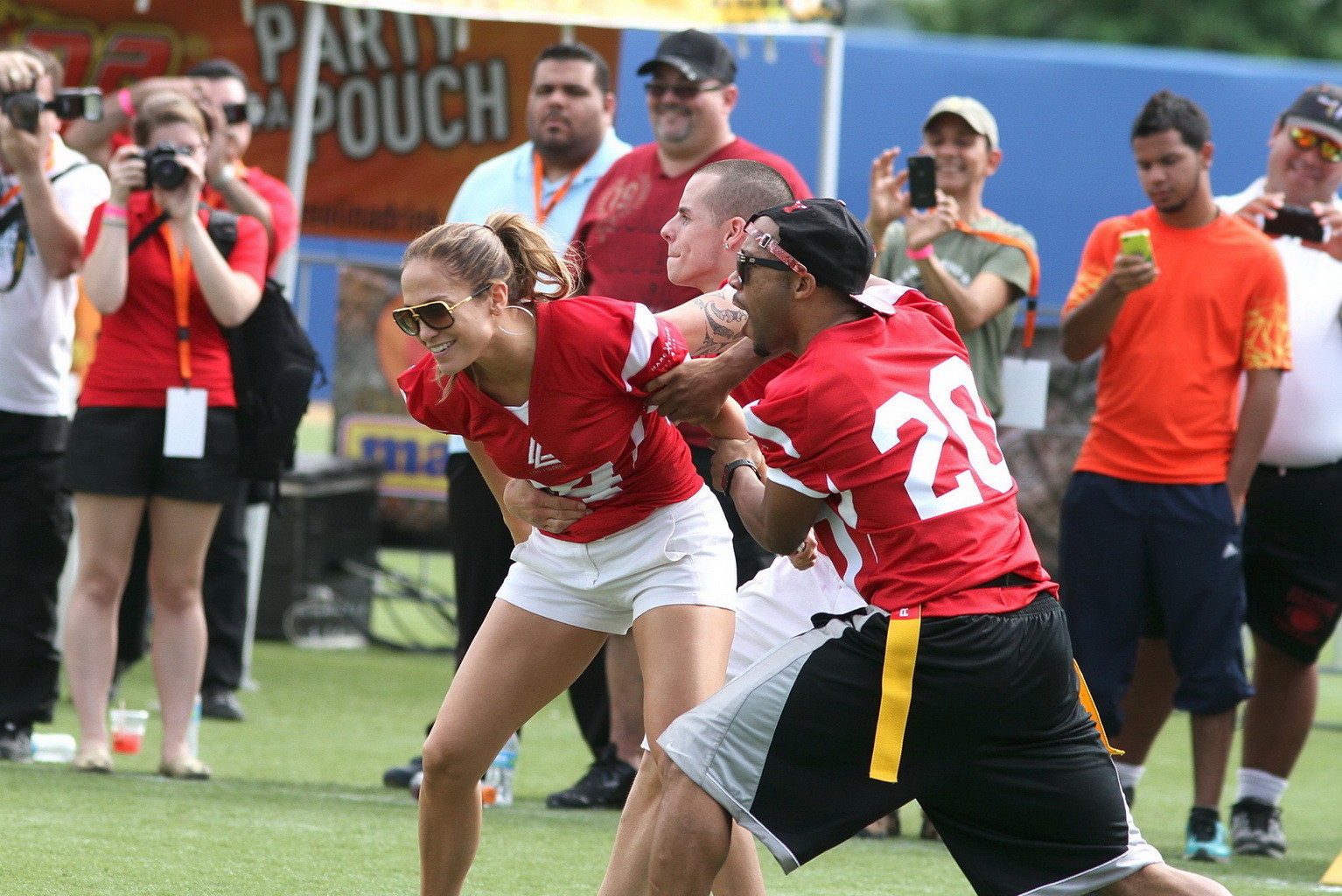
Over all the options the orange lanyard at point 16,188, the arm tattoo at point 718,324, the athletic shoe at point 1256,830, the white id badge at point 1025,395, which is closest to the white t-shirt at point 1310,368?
the white id badge at point 1025,395

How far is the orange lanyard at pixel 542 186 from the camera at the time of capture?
6211 mm

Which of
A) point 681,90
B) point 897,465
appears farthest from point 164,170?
point 897,465

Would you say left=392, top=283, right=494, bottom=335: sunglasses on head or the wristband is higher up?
left=392, top=283, right=494, bottom=335: sunglasses on head

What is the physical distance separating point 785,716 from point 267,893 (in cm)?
173

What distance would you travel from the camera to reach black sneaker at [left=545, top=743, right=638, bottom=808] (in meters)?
5.81

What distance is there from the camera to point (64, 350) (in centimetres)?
615

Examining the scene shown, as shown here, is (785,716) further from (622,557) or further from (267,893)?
(267,893)

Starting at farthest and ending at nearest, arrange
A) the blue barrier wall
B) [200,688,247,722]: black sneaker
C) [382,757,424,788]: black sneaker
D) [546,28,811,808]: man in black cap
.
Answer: the blue barrier wall, [200,688,247,722]: black sneaker, [382,757,424,788]: black sneaker, [546,28,811,808]: man in black cap

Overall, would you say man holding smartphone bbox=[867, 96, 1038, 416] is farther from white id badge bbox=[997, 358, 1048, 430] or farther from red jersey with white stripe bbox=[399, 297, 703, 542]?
red jersey with white stripe bbox=[399, 297, 703, 542]

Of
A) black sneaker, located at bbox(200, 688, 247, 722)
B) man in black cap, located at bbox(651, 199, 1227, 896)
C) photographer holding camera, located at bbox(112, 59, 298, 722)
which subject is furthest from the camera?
black sneaker, located at bbox(200, 688, 247, 722)

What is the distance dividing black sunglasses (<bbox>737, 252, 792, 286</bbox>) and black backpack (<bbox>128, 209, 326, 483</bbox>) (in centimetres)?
291

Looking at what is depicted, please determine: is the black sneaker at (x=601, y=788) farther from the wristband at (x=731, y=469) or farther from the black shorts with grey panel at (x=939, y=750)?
the black shorts with grey panel at (x=939, y=750)

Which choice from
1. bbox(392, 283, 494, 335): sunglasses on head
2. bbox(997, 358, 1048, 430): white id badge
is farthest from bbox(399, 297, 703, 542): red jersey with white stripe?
bbox(997, 358, 1048, 430): white id badge

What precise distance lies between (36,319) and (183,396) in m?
0.73
